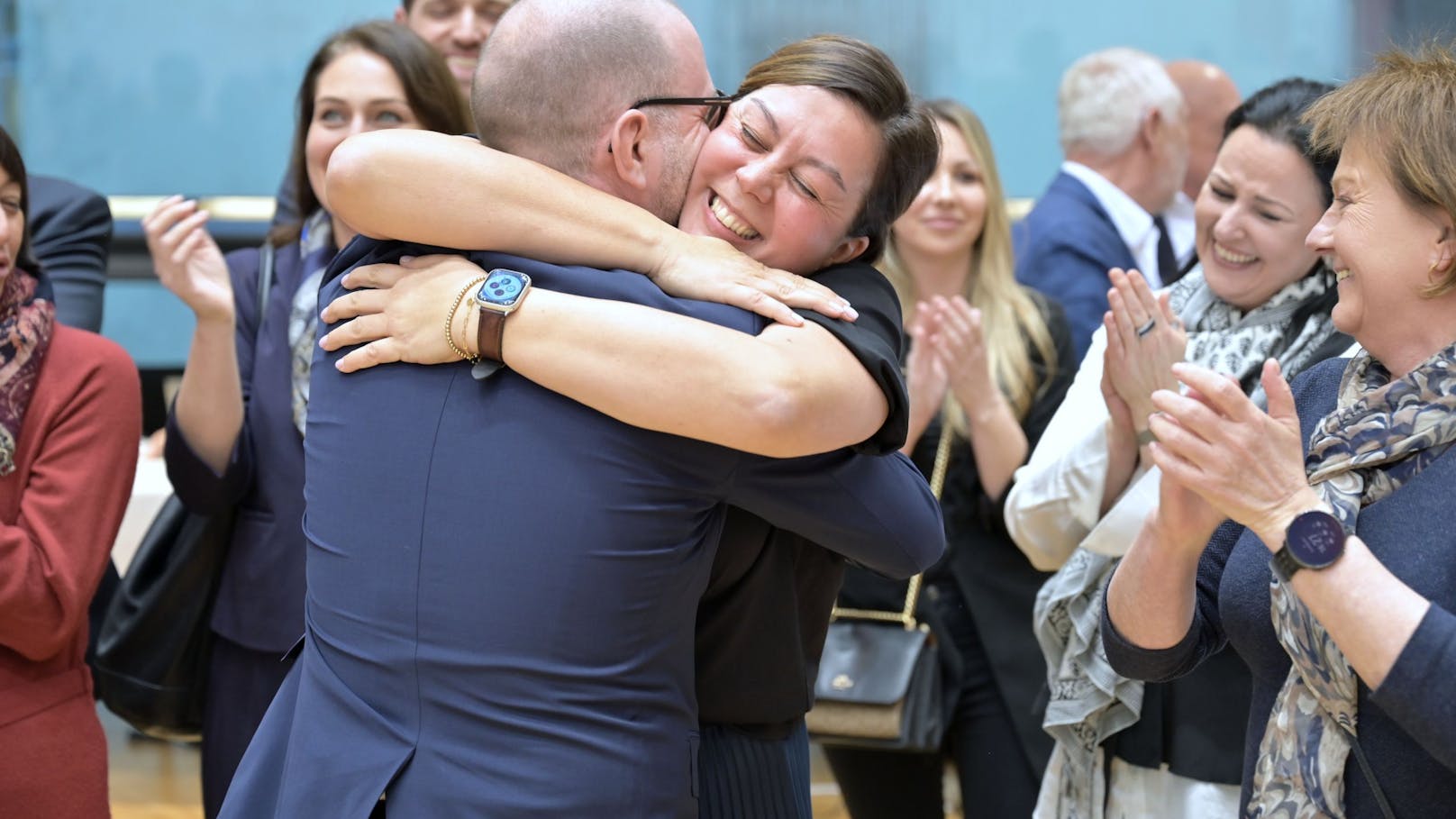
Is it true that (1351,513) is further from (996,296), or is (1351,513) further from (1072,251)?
(1072,251)

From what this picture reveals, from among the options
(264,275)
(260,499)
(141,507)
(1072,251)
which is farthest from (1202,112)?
(260,499)

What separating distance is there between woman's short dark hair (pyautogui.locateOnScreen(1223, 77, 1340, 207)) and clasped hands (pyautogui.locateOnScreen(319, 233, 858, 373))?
1343mm

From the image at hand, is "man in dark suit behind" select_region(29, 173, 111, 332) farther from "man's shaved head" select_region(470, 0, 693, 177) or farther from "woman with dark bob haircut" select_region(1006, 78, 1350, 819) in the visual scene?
"woman with dark bob haircut" select_region(1006, 78, 1350, 819)

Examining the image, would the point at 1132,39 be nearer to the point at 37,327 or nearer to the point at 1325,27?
the point at 1325,27

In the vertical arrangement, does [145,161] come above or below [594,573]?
below

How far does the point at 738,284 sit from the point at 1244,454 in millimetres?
607

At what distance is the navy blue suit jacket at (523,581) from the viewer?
162 centimetres

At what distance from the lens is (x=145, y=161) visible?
6797mm

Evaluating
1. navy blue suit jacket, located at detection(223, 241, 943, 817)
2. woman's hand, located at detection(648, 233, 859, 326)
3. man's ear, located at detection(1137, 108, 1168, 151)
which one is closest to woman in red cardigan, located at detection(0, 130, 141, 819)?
navy blue suit jacket, located at detection(223, 241, 943, 817)

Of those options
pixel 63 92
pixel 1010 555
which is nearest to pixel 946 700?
pixel 1010 555

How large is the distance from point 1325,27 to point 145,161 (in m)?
5.46

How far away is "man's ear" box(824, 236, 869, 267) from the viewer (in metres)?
2.01

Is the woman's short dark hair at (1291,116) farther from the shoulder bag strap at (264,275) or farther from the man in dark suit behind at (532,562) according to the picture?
the shoulder bag strap at (264,275)

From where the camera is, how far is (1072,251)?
4422mm
